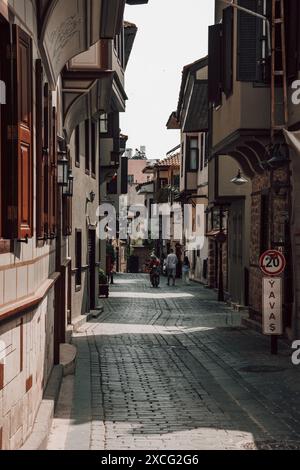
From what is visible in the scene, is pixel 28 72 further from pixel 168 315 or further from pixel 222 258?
pixel 222 258

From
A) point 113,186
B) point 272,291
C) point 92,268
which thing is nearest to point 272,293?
point 272,291

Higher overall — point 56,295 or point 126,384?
point 56,295

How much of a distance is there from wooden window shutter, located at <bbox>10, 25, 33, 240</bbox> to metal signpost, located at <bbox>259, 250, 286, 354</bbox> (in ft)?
30.3

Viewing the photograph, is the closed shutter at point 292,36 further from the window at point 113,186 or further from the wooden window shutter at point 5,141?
the window at point 113,186

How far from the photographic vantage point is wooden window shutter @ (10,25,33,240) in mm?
6824

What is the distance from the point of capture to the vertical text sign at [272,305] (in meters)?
→ 16.9

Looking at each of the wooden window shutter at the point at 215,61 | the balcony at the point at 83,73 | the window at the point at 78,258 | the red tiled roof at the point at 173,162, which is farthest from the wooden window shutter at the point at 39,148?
the red tiled roof at the point at 173,162

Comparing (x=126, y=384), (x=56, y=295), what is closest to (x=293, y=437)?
(x=126, y=384)

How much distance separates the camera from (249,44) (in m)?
19.2

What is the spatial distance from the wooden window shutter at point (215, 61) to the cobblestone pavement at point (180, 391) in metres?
5.51

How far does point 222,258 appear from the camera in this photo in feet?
121

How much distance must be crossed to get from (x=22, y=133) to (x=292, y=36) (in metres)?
11.3

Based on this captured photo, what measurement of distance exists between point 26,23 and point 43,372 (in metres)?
4.25

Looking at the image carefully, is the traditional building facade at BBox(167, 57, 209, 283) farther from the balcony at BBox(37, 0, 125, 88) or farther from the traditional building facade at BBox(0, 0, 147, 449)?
the balcony at BBox(37, 0, 125, 88)
